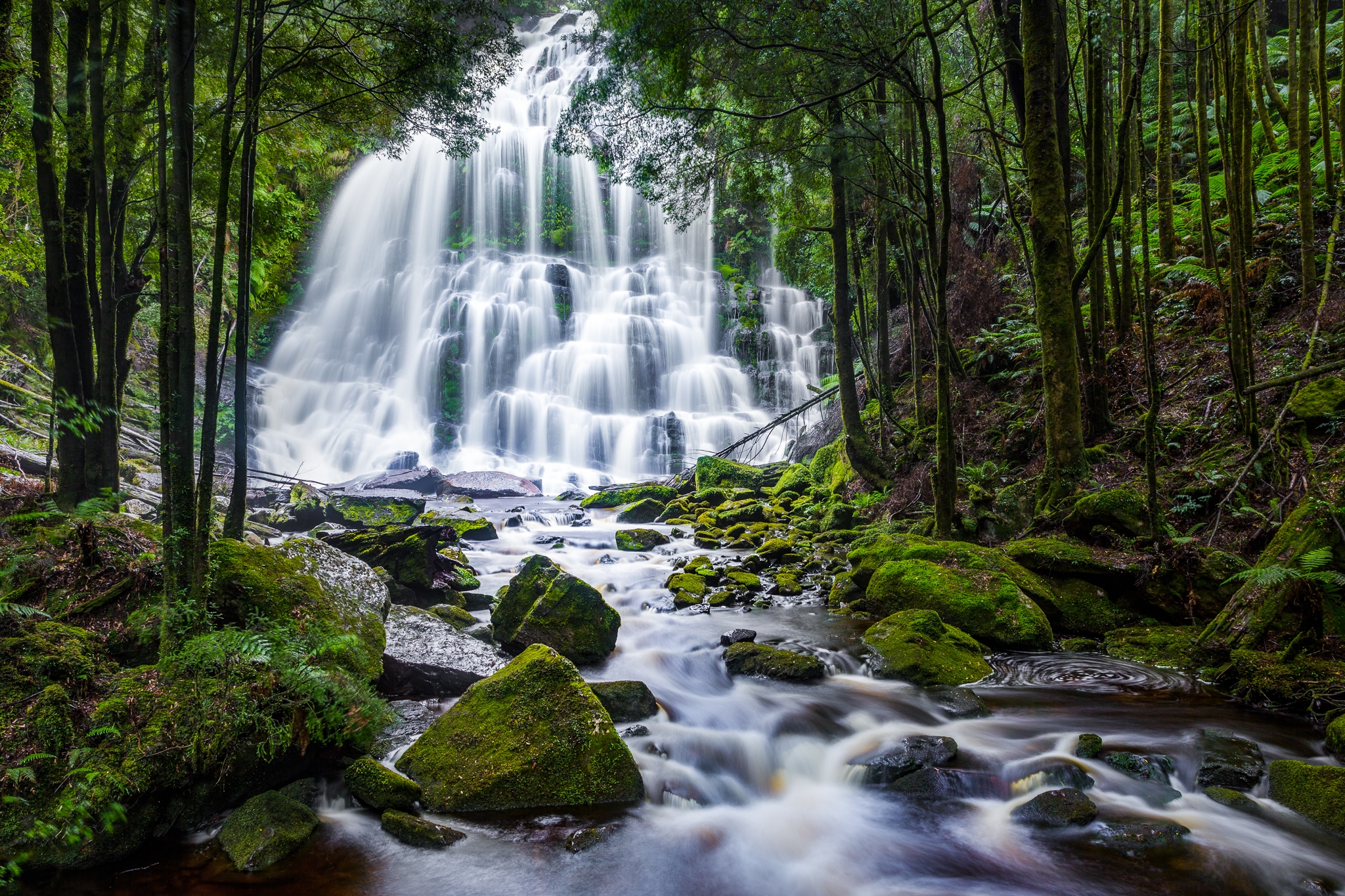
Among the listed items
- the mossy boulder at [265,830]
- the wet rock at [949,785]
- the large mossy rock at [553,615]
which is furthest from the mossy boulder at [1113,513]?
the mossy boulder at [265,830]

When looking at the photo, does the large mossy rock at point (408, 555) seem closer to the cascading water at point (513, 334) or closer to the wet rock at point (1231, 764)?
the wet rock at point (1231, 764)

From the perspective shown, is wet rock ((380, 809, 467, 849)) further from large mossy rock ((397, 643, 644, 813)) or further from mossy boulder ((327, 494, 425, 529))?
mossy boulder ((327, 494, 425, 529))

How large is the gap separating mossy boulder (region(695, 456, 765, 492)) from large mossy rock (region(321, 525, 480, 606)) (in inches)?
349

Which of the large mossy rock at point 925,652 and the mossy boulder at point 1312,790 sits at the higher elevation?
the large mossy rock at point 925,652

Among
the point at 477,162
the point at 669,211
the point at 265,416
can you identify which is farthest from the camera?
the point at 477,162

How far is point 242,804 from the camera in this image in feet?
11.1

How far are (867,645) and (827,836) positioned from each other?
2.33 meters

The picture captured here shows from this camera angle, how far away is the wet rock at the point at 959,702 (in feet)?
15.5

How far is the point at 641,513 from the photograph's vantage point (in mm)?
14836

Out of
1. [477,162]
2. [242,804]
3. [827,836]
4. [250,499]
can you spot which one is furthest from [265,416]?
[827,836]

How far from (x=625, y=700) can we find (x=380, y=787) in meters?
1.93

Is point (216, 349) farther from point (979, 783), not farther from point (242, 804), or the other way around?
point (979, 783)

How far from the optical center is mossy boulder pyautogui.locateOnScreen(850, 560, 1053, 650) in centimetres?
566

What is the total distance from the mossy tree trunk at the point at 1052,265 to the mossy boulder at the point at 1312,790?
3606 mm
